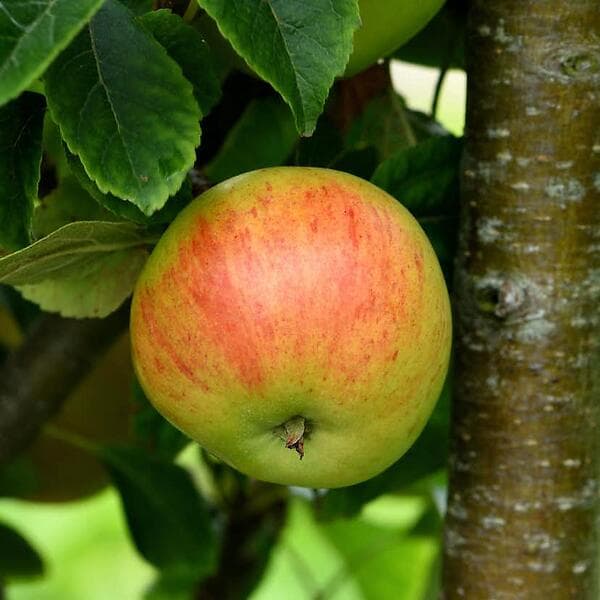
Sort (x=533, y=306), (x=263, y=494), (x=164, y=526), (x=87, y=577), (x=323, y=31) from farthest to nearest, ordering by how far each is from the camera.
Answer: (x=87, y=577) < (x=263, y=494) < (x=164, y=526) < (x=533, y=306) < (x=323, y=31)

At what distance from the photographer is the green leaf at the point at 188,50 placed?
0.56 metres

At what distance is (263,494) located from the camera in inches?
44.8

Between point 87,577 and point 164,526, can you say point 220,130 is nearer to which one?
point 164,526

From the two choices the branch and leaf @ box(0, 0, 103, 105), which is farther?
the branch

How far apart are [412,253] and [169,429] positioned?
32 centimetres

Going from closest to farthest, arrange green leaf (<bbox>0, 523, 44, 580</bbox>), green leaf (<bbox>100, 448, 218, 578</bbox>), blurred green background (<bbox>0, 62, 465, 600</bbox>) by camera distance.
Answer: green leaf (<bbox>100, 448, 218, 578</bbox>) → green leaf (<bbox>0, 523, 44, 580</bbox>) → blurred green background (<bbox>0, 62, 465, 600</bbox>)

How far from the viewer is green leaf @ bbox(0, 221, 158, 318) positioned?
0.56 meters

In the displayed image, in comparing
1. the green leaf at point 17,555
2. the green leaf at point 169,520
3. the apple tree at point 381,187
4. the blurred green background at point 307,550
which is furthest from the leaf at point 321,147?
the green leaf at point 17,555

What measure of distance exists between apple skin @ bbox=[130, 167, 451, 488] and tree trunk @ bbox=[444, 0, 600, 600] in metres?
0.07

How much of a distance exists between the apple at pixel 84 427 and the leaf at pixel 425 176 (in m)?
0.50

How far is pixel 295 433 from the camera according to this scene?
0.57 m

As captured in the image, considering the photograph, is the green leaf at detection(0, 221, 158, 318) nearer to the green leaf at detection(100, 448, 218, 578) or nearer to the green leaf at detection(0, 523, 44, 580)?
the green leaf at detection(100, 448, 218, 578)

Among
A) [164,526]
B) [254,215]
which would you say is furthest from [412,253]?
[164,526]

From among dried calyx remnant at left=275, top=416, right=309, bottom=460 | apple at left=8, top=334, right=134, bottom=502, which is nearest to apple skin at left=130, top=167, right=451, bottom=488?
dried calyx remnant at left=275, top=416, right=309, bottom=460
